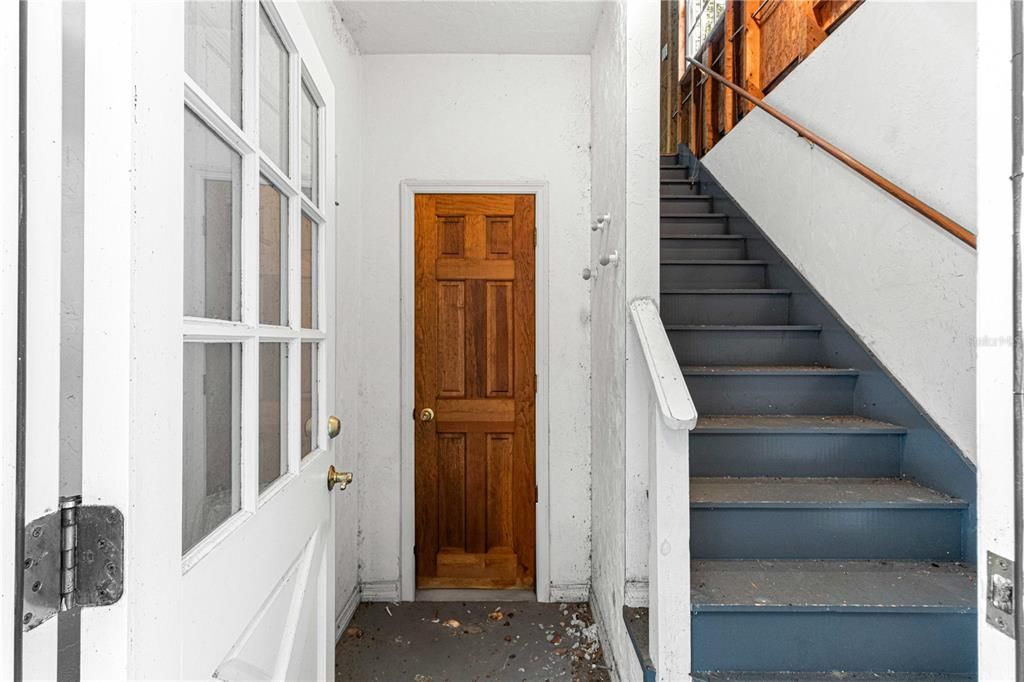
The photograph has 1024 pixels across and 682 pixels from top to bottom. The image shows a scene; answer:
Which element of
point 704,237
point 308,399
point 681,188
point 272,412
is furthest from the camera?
point 681,188

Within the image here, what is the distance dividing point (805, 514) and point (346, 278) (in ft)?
6.48

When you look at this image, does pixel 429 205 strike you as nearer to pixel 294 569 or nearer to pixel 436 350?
pixel 436 350

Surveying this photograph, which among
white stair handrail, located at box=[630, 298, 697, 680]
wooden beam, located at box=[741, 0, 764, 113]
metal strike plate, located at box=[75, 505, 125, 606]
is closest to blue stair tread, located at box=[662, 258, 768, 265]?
wooden beam, located at box=[741, 0, 764, 113]

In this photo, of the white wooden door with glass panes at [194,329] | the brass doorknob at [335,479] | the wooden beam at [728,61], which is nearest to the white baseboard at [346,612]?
the white wooden door with glass panes at [194,329]

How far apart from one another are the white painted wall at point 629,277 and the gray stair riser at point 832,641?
0.87 feet

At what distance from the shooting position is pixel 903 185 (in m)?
1.84

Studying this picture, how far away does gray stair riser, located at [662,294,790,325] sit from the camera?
2.46 metres

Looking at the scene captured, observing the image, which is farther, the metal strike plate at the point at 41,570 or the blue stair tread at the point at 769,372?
the blue stair tread at the point at 769,372

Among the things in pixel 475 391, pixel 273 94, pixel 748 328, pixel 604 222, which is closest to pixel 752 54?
pixel 748 328

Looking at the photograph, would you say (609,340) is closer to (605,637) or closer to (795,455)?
(795,455)

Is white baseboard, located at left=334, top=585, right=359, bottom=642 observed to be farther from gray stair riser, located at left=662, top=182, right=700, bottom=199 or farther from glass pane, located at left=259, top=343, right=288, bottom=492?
gray stair riser, located at left=662, top=182, right=700, bottom=199

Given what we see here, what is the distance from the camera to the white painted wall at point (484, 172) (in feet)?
8.08

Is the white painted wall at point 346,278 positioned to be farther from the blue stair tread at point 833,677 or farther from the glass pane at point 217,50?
the blue stair tread at point 833,677

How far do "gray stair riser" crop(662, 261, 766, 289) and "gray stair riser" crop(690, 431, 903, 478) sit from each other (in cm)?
105
